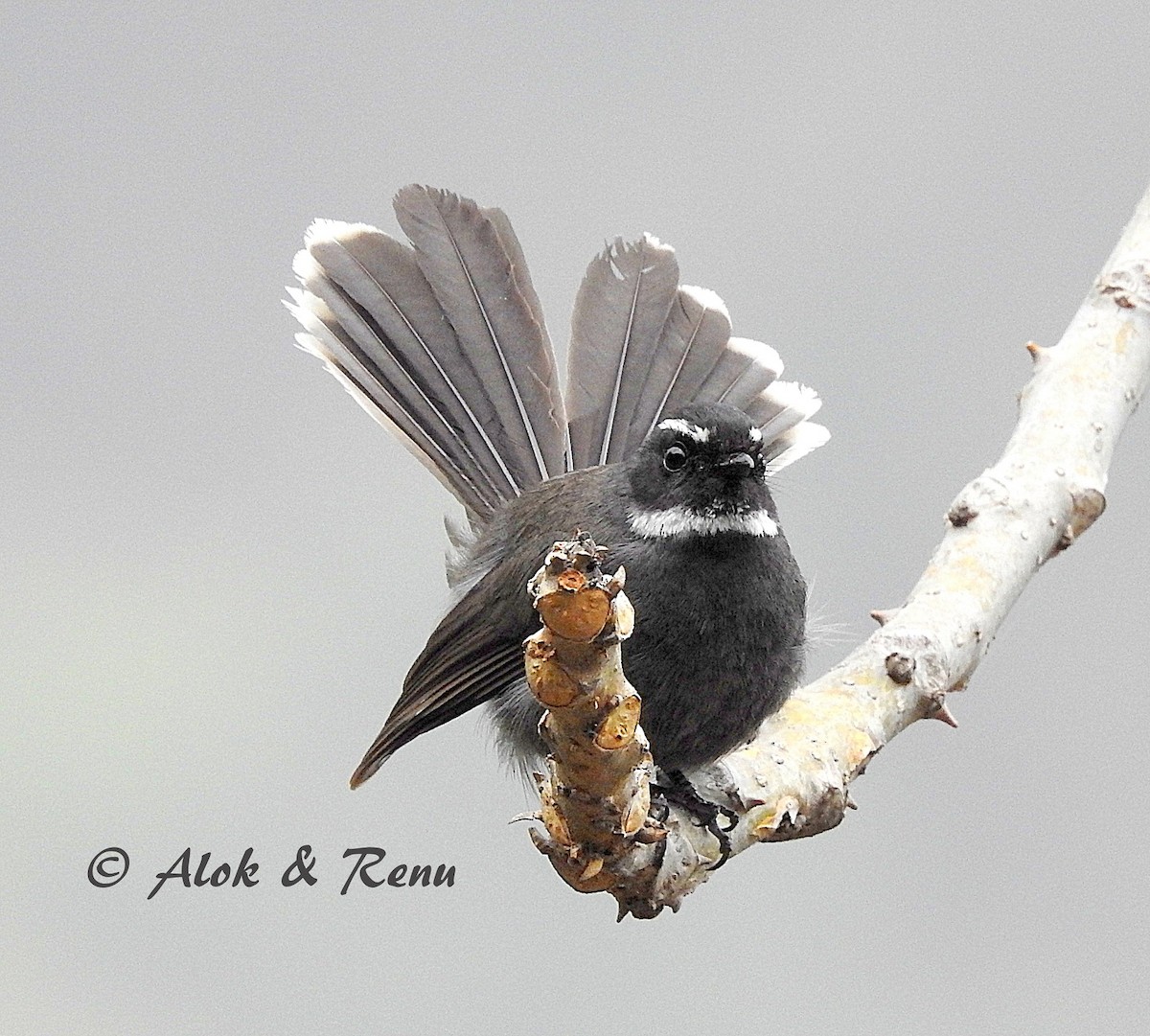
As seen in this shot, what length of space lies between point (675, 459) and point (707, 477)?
84 millimetres

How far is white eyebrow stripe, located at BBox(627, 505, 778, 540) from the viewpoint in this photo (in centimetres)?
300

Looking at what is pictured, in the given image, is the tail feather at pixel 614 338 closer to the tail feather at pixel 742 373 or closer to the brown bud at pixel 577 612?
the tail feather at pixel 742 373

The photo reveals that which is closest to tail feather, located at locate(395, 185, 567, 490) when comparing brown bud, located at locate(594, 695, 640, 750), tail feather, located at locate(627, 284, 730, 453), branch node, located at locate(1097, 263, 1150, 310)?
tail feather, located at locate(627, 284, 730, 453)

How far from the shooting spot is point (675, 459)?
304 centimetres

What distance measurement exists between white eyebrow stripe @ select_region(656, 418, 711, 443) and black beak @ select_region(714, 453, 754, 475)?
0.05 m

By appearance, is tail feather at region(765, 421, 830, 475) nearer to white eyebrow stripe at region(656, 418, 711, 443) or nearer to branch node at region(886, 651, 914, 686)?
branch node at region(886, 651, 914, 686)

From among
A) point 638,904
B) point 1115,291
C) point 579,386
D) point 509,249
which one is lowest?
point 638,904

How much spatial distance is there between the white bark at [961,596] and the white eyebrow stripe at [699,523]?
0.50 m

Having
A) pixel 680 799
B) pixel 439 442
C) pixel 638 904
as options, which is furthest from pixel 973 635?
pixel 439 442

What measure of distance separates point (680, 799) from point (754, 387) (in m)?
1.49

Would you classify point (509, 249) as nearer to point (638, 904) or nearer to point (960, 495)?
point (960, 495)

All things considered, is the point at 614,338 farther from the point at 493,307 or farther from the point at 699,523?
the point at 699,523

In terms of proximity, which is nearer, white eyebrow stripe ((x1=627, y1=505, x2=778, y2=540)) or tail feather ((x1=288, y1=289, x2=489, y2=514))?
white eyebrow stripe ((x1=627, y1=505, x2=778, y2=540))

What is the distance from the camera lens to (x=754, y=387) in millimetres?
4168
